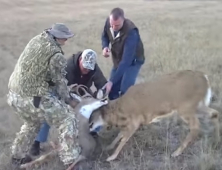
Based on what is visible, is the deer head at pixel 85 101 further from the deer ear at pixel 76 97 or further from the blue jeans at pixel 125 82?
the blue jeans at pixel 125 82

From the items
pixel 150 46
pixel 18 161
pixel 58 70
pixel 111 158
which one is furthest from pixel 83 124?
pixel 150 46

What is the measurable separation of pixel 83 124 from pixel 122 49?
1.55 metres

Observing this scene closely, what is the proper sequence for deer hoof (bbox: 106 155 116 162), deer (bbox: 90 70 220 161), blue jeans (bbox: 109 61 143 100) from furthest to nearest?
blue jeans (bbox: 109 61 143 100) → deer (bbox: 90 70 220 161) → deer hoof (bbox: 106 155 116 162)

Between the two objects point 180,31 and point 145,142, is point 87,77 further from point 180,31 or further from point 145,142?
point 180,31

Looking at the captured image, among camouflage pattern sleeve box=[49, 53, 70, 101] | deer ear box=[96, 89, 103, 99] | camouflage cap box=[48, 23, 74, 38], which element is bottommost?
deer ear box=[96, 89, 103, 99]

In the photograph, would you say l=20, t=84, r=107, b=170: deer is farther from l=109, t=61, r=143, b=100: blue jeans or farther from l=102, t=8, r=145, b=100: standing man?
l=109, t=61, r=143, b=100: blue jeans

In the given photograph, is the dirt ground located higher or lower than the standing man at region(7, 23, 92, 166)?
lower

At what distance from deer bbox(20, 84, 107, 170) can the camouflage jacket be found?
98cm

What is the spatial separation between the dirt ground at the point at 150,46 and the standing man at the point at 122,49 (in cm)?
91

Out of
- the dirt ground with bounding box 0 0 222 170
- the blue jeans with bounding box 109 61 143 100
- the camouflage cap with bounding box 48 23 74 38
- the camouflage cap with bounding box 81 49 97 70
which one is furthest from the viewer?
the blue jeans with bounding box 109 61 143 100

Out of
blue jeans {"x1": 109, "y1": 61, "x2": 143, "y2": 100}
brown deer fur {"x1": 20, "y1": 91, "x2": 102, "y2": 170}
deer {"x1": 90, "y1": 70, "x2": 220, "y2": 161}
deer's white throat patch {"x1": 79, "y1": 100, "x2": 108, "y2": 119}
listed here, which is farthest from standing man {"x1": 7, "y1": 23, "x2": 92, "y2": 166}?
blue jeans {"x1": 109, "y1": 61, "x2": 143, "y2": 100}

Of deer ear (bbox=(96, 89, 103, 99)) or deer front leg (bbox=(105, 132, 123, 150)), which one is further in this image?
deer ear (bbox=(96, 89, 103, 99))

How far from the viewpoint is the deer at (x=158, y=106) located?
7.46 metres

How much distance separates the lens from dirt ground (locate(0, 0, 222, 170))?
7.05m
